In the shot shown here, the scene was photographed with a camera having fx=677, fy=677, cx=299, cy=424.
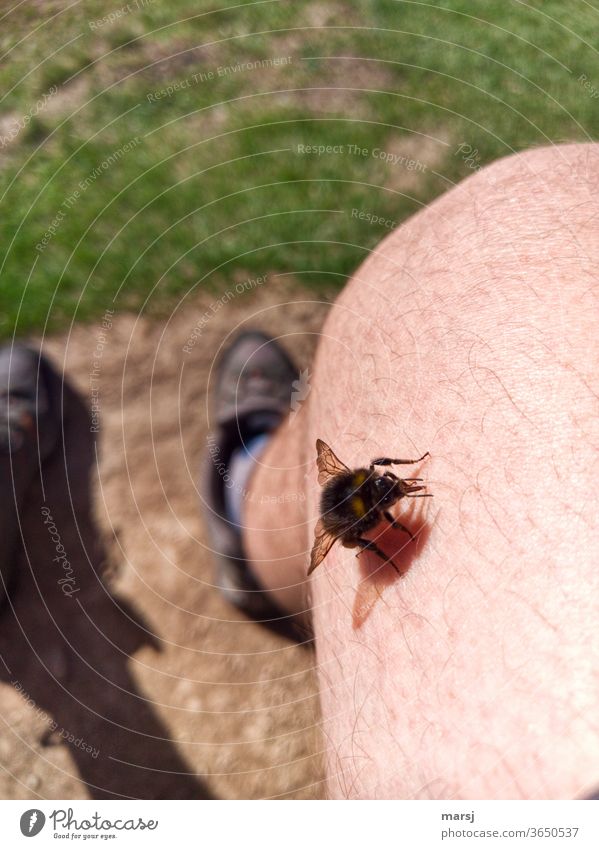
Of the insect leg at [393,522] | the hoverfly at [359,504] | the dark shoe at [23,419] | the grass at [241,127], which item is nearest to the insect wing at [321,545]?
the hoverfly at [359,504]

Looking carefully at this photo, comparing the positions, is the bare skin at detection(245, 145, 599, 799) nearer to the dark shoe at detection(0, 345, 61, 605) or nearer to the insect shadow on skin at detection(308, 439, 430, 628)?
A: the insect shadow on skin at detection(308, 439, 430, 628)

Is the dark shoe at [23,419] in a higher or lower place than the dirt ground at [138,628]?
higher

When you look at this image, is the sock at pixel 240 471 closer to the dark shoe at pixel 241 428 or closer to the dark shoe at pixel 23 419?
the dark shoe at pixel 241 428

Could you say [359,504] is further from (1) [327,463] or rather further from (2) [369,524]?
(1) [327,463]

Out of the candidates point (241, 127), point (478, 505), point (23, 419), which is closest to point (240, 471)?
point (23, 419)

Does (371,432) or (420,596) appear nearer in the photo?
(420,596)

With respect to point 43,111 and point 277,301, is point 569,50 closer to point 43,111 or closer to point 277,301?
point 277,301

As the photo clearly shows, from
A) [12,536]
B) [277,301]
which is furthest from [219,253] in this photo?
[12,536]

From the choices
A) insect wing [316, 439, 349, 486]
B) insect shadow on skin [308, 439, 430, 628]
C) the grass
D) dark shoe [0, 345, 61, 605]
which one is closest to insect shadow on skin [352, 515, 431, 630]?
insect shadow on skin [308, 439, 430, 628]
